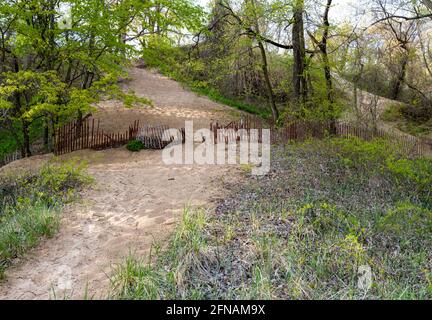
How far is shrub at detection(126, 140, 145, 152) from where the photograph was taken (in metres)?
11.4

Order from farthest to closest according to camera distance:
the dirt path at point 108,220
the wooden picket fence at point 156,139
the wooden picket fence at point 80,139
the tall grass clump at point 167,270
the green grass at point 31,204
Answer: the wooden picket fence at point 156,139 < the wooden picket fence at point 80,139 < the green grass at point 31,204 < the dirt path at point 108,220 < the tall grass clump at point 167,270

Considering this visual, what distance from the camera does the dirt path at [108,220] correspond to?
3.94 m

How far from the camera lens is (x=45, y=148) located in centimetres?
1229

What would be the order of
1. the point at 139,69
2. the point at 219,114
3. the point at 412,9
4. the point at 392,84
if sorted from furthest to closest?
the point at 139,69
the point at 392,84
the point at 219,114
the point at 412,9

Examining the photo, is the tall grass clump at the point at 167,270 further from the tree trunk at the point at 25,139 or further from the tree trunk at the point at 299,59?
the tree trunk at the point at 299,59

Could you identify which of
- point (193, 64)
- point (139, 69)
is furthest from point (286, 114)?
point (139, 69)

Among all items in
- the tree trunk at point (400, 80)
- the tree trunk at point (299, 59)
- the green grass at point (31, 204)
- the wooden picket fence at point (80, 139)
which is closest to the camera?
the green grass at point (31, 204)

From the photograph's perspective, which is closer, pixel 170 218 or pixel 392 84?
pixel 170 218

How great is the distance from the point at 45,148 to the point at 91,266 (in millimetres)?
9612

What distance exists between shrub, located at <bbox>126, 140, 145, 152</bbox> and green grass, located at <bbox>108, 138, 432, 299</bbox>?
227 inches

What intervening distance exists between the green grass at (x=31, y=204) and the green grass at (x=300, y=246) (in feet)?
5.66

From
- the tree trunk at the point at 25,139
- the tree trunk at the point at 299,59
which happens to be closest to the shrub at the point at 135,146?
the tree trunk at the point at 25,139

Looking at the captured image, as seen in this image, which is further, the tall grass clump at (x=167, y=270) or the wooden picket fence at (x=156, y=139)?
the wooden picket fence at (x=156, y=139)
